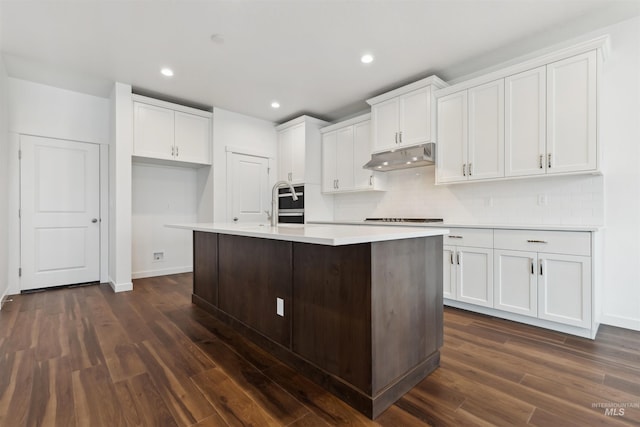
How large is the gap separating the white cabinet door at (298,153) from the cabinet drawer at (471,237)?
263 cm

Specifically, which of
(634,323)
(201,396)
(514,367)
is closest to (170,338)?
(201,396)

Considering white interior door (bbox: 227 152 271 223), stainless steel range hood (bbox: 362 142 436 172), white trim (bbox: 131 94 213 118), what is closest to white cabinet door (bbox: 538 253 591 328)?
stainless steel range hood (bbox: 362 142 436 172)

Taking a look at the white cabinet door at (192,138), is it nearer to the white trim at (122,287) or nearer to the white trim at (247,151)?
the white trim at (247,151)

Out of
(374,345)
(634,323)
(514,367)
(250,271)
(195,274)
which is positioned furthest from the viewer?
(195,274)

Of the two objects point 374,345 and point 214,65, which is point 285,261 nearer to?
point 374,345

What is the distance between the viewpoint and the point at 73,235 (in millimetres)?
4129

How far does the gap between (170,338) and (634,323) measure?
3.92 meters

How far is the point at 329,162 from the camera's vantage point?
5059mm

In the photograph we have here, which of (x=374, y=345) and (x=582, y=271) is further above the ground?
(x=582, y=271)

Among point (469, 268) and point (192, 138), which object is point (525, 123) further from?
point (192, 138)

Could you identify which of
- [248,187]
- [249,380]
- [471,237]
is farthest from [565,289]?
[248,187]

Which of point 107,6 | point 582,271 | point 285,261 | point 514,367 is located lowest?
point 514,367

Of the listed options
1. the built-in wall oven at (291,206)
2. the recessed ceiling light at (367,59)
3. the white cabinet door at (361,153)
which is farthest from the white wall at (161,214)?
the recessed ceiling light at (367,59)

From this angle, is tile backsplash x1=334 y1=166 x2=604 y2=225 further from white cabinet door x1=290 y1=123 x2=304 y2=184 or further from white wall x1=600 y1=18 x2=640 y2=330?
white cabinet door x1=290 y1=123 x2=304 y2=184
